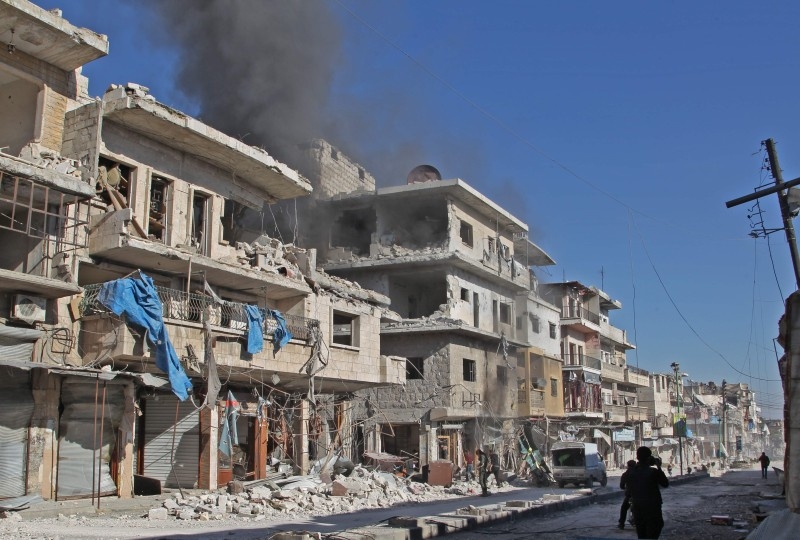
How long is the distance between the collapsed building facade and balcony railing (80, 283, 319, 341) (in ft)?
0.19

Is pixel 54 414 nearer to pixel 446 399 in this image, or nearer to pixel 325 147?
pixel 446 399

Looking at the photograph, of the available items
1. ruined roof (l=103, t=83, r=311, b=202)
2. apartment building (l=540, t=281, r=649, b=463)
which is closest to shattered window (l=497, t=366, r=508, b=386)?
apartment building (l=540, t=281, r=649, b=463)

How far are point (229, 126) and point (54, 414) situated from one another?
20530 millimetres

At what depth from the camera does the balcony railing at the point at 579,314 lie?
55.8 metres

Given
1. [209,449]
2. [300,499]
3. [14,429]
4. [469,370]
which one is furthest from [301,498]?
[469,370]

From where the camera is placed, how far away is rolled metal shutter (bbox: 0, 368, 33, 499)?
55.0ft

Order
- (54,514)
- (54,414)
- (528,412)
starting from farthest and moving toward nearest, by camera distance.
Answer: (528,412) < (54,414) < (54,514)

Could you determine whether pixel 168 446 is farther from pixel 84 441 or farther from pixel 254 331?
pixel 254 331

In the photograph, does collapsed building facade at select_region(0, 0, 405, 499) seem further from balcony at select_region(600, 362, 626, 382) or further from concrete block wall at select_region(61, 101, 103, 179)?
balcony at select_region(600, 362, 626, 382)

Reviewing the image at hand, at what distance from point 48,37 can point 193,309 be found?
729 cm

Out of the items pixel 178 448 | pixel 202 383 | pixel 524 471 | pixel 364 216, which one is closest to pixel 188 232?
pixel 202 383

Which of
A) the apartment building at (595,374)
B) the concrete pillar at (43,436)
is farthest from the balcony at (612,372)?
the concrete pillar at (43,436)

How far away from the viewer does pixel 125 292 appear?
1809 centimetres

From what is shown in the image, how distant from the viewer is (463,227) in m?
38.9
